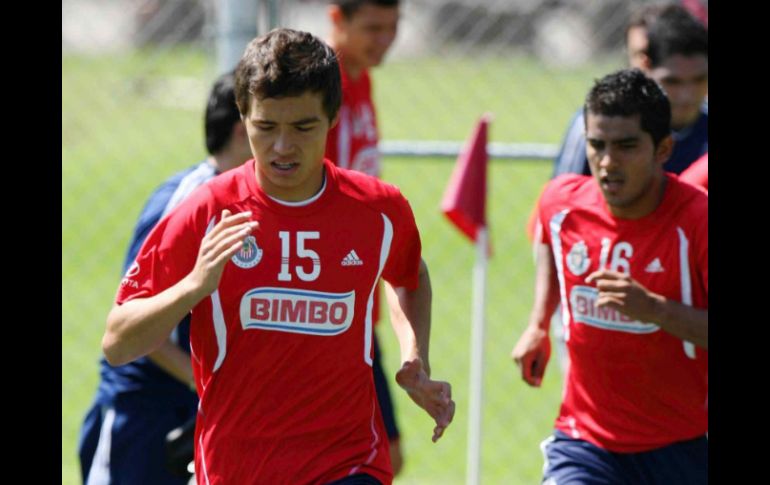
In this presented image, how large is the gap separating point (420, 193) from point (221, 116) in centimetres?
742

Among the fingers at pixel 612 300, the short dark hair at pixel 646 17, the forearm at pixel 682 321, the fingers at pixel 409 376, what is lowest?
the fingers at pixel 409 376

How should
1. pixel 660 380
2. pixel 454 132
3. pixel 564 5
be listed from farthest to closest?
pixel 564 5 < pixel 454 132 < pixel 660 380

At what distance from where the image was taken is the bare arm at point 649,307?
4.11 metres

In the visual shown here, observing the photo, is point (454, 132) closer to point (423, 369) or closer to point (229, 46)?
point (229, 46)

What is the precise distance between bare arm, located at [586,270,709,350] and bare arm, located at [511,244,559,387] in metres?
0.41

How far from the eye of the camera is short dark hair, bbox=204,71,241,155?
487 centimetres

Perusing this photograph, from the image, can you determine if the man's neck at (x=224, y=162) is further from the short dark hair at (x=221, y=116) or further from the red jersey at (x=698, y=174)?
the red jersey at (x=698, y=174)

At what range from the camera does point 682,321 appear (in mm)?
4199

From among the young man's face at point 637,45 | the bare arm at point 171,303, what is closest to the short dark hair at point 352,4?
the young man's face at point 637,45

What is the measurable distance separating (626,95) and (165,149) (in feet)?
33.9

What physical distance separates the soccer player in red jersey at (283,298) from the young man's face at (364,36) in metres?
2.06

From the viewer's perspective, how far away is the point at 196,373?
392 cm

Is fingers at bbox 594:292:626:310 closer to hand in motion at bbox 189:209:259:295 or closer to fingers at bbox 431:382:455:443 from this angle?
fingers at bbox 431:382:455:443
